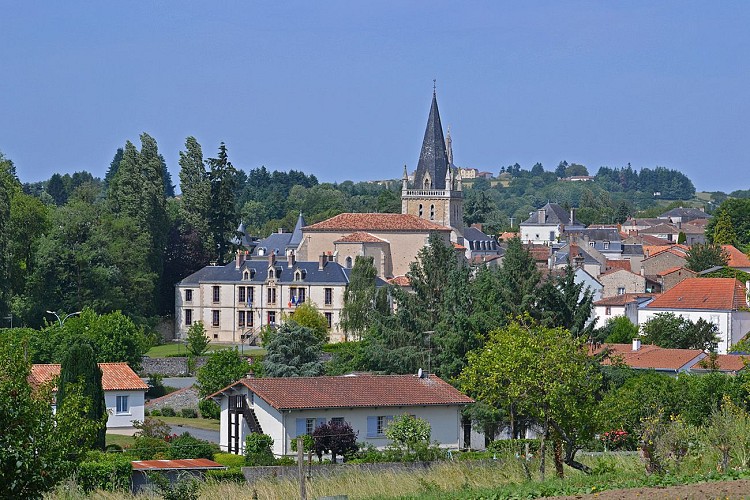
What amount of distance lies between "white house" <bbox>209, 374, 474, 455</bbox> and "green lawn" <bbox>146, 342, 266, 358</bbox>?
2715 centimetres

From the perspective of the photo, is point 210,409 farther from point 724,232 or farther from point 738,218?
point 738,218

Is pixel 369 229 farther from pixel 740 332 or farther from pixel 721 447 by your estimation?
pixel 721 447

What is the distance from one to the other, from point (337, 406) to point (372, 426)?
1.33 meters

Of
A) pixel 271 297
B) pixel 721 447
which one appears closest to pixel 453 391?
pixel 721 447

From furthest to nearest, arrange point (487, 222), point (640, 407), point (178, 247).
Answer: point (487, 222), point (178, 247), point (640, 407)

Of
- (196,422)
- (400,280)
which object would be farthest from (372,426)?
(400,280)

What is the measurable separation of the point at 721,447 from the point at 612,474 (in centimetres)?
253

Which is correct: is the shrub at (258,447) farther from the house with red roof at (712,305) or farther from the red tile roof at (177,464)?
the house with red roof at (712,305)

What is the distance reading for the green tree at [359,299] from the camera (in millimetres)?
67500

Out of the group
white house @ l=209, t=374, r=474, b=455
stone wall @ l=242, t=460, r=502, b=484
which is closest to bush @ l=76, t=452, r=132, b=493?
stone wall @ l=242, t=460, r=502, b=484

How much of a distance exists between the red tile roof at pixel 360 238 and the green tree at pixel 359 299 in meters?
6.42

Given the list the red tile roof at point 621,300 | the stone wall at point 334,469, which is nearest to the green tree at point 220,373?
the stone wall at point 334,469

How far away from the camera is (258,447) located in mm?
33875

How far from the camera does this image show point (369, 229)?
81062 millimetres
